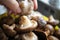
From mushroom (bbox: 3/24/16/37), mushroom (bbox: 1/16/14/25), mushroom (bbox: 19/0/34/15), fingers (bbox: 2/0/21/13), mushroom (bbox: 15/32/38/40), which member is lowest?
mushroom (bbox: 15/32/38/40)

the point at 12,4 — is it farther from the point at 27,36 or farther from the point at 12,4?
the point at 27,36

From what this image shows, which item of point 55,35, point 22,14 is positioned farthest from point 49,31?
point 22,14

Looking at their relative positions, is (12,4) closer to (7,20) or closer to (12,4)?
(12,4)

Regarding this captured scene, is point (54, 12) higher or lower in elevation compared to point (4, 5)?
lower

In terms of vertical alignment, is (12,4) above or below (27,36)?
above

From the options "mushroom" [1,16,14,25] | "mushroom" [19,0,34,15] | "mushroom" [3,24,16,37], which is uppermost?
"mushroom" [19,0,34,15]

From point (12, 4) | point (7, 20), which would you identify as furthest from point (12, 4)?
point (7, 20)

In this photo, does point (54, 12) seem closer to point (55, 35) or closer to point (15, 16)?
point (55, 35)

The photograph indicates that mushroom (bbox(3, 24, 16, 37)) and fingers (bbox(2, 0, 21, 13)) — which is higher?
fingers (bbox(2, 0, 21, 13))

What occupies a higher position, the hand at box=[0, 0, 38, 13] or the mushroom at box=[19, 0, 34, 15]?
the hand at box=[0, 0, 38, 13]
